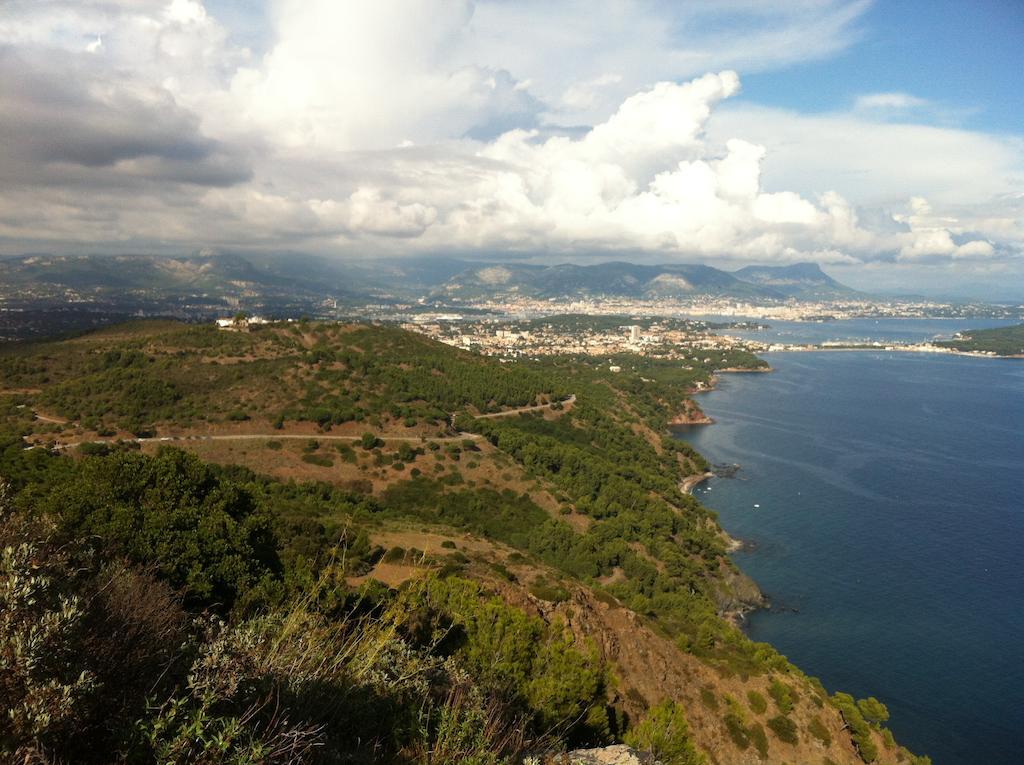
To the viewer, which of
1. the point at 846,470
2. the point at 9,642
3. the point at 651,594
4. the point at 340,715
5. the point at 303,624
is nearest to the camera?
the point at 9,642

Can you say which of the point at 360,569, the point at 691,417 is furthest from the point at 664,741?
the point at 691,417

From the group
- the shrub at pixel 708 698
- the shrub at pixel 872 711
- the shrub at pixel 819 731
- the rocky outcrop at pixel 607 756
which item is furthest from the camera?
the shrub at pixel 872 711

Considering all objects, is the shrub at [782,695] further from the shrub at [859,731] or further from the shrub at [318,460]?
the shrub at [318,460]

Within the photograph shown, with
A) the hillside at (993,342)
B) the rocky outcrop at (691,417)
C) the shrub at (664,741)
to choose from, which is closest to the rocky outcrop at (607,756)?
the shrub at (664,741)

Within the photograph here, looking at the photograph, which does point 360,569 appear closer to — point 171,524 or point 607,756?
point 171,524

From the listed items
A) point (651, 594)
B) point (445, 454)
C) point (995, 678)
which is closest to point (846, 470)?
point (995, 678)

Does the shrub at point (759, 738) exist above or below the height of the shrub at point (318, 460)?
below

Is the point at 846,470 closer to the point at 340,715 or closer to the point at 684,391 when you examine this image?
the point at 684,391
